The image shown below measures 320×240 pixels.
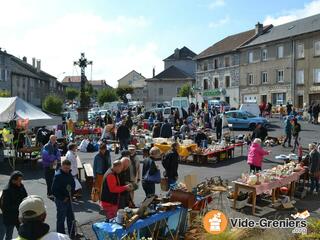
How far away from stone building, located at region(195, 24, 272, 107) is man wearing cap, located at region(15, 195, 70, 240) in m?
43.5

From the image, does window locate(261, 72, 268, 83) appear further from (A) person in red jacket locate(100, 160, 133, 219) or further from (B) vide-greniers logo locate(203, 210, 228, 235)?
(A) person in red jacket locate(100, 160, 133, 219)

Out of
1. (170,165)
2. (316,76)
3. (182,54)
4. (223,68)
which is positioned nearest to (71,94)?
(182,54)

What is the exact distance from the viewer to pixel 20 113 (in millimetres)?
17484

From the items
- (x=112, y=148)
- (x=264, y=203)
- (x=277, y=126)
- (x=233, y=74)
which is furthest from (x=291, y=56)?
(x=264, y=203)

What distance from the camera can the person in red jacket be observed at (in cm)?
777

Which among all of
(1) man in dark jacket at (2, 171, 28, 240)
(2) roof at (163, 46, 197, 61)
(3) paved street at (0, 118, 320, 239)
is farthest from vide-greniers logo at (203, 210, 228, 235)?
(2) roof at (163, 46, 197, 61)

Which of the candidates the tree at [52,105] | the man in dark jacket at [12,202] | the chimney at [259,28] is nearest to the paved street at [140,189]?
the man in dark jacket at [12,202]

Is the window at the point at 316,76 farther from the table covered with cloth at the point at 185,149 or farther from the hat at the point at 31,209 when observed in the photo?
the hat at the point at 31,209

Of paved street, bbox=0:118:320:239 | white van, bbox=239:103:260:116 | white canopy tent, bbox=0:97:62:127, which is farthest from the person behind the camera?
white van, bbox=239:103:260:116

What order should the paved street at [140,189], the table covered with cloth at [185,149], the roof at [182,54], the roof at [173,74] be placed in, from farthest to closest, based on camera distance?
the roof at [182,54]
the roof at [173,74]
the table covered with cloth at [185,149]
the paved street at [140,189]

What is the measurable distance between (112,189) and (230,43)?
164 ft

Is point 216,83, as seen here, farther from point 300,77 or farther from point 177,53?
point 177,53

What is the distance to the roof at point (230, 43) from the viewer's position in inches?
2058

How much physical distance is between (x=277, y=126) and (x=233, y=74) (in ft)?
73.5
